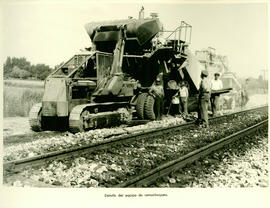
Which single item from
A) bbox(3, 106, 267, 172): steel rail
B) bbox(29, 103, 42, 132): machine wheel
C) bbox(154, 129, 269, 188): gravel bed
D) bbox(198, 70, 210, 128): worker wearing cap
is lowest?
bbox(154, 129, 269, 188): gravel bed

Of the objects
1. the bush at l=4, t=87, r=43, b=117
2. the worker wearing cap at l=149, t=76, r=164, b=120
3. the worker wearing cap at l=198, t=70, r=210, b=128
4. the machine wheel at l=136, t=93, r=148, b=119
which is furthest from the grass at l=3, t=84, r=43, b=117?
the worker wearing cap at l=198, t=70, r=210, b=128

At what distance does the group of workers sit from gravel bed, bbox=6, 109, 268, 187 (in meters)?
1.11

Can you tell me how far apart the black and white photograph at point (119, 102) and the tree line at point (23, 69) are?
0.08 ft

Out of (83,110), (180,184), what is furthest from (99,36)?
(180,184)

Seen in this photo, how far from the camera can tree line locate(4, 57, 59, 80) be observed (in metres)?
5.25

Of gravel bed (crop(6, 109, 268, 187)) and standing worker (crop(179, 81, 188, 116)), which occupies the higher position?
standing worker (crop(179, 81, 188, 116))

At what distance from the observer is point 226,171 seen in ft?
15.6

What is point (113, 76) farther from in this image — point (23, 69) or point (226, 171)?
point (226, 171)

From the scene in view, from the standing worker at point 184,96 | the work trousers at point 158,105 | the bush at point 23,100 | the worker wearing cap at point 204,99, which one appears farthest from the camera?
the standing worker at point 184,96

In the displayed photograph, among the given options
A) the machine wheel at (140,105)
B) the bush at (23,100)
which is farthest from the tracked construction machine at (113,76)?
the bush at (23,100)

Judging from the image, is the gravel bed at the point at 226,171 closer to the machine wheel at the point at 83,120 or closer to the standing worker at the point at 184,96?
the machine wheel at the point at 83,120

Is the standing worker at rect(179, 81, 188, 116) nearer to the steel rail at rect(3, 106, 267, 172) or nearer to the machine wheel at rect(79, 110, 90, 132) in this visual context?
the steel rail at rect(3, 106, 267, 172)

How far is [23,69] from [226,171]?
357cm

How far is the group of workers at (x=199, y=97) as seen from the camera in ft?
25.1
